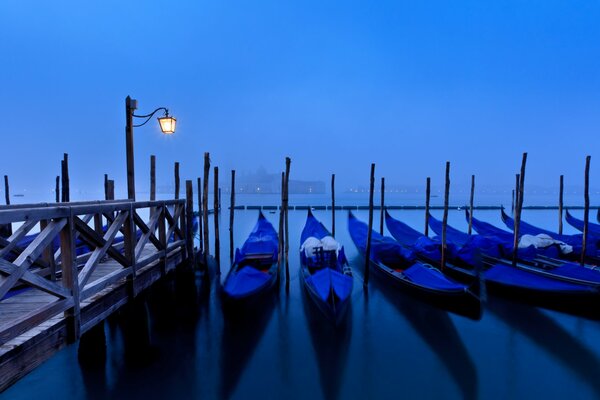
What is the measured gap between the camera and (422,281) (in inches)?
200

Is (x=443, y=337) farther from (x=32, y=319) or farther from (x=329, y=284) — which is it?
(x=32, y=319)

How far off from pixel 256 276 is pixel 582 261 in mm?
7328

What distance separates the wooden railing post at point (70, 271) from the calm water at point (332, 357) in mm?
1407

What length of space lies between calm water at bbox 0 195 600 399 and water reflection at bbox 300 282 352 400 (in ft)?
0.06

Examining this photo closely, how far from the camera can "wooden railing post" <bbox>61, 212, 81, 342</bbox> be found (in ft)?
8.17

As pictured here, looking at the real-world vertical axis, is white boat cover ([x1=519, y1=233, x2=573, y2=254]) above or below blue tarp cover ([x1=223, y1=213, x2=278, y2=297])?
above

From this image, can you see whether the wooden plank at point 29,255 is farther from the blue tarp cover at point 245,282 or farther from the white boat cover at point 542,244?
A: the white boat cover at point 542,244

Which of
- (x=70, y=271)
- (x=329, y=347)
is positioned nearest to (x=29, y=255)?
(x=70, y=271)

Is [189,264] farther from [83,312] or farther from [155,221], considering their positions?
[83,312]

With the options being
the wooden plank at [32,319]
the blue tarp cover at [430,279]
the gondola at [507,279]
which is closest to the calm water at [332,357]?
the gondola at [507,279]

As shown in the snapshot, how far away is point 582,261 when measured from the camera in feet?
21.9

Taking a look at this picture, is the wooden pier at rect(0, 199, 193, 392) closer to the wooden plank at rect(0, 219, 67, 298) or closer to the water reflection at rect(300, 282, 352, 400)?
the wooden plank at rect(0, 219, 67, 298)

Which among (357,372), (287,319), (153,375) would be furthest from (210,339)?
(357,372)

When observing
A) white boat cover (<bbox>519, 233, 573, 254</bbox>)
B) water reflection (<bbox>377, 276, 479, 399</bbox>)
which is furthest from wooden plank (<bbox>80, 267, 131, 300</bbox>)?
white boat cover (<bbox>519, 233, 573, 254</bbox>)
